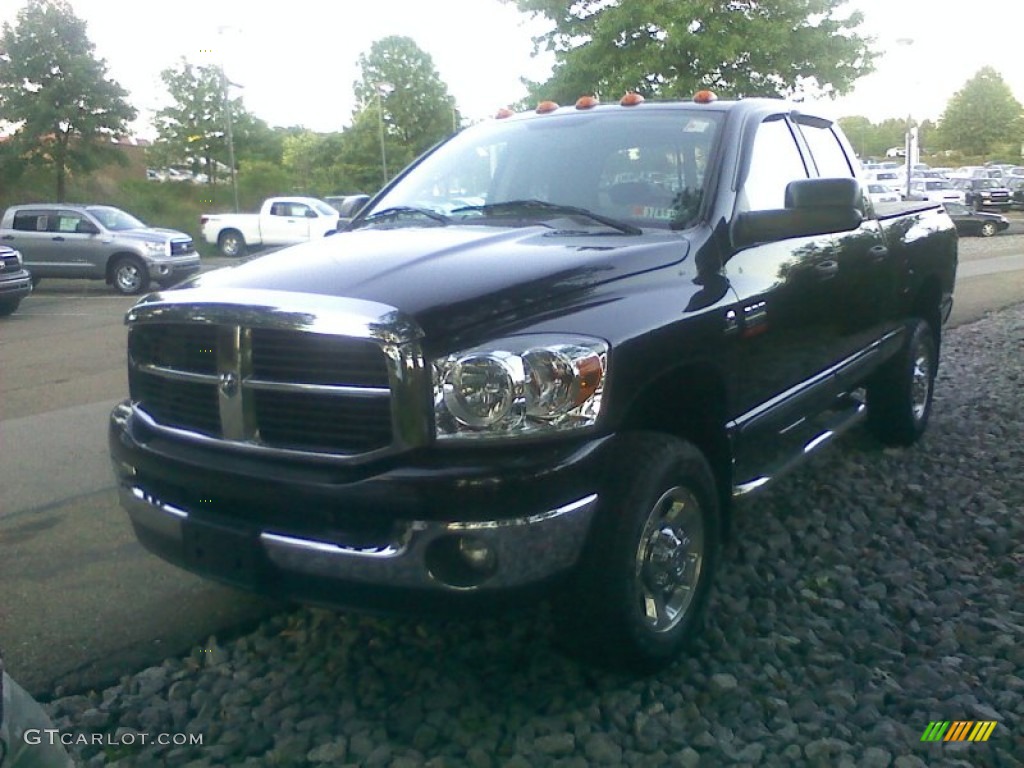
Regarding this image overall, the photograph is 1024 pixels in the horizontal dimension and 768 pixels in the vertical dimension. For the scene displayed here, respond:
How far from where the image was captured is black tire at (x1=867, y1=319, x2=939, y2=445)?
6109mm

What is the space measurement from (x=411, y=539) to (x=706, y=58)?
2478cm

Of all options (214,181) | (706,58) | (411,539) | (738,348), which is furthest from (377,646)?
(214,181)

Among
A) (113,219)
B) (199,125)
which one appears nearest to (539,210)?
(113,219)

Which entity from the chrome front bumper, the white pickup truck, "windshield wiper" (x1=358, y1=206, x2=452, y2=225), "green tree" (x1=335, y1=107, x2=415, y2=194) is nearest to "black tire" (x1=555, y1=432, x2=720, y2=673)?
the chrome front bumper

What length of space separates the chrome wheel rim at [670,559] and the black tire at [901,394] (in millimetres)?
2884

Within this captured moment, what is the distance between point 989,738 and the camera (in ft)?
10.5

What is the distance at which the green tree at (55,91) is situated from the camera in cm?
3222

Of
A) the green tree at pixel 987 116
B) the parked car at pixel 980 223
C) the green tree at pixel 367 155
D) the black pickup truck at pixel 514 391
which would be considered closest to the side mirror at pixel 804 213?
the black pickup truck at pixel 514 391

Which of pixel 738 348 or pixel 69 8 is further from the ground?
pixel 69 8

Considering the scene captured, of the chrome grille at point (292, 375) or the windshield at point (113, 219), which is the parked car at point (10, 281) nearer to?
the windshield at point (113, 219)

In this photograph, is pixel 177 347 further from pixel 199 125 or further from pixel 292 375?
pixel 199 125

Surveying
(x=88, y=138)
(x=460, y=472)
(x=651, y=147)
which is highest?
(x=88, y=138)

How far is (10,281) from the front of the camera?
1645 centimetres

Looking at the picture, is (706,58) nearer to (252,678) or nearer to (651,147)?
(651,147)
